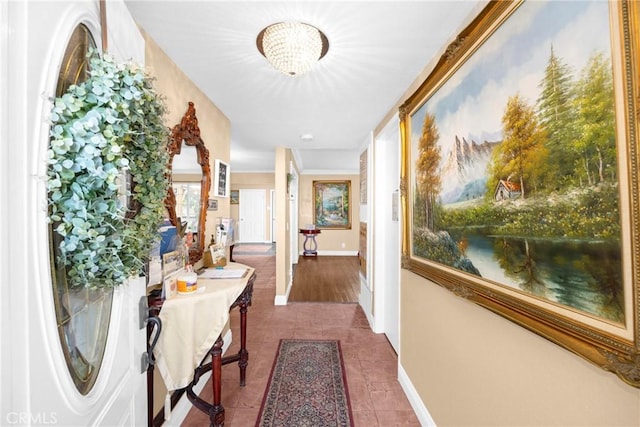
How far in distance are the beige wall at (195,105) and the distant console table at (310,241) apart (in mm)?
4488

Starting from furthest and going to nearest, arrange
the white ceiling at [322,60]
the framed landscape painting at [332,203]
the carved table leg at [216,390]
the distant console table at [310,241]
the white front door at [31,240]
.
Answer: the framed landscape painting at [332,203], the distant console table at [310,241], the carved table leg at [216,390], the white ceiling at [322,60], the white front door at [31,240]

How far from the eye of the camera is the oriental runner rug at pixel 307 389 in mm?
1712

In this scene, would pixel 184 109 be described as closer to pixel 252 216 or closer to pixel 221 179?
pixel 221 179

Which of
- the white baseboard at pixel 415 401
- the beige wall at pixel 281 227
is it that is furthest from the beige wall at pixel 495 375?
the beige wall at pixel 281 227

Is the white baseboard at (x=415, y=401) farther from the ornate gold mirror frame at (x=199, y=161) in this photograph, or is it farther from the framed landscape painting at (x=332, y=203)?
the framed landscape painting at (x=332, y=203)

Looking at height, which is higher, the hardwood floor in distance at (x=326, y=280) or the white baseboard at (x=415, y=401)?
the hardwood floor in distance at (x=326, y=280)

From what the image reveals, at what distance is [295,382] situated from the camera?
81.2 inches

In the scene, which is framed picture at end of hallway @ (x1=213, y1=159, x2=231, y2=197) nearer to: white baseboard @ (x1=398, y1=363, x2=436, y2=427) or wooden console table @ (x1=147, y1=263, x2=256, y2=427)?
wooden console table @ (x1=147, y1=263, x2=256, y2=427)

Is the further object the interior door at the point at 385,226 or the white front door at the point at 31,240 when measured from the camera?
the interior door at the point at 385,226

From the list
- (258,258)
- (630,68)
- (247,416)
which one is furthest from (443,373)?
(258,258)

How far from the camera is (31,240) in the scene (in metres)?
0.57

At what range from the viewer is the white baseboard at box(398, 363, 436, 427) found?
1593 millimetres

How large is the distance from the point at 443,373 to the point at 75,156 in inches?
72.3

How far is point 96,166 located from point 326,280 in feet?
15.1
